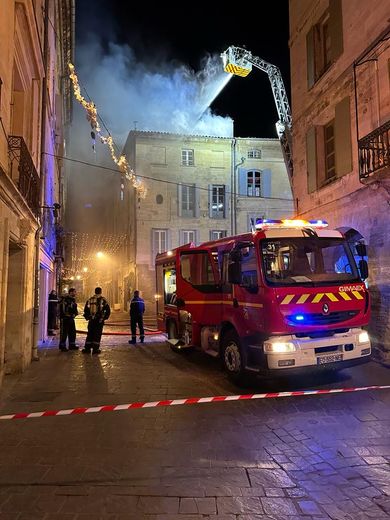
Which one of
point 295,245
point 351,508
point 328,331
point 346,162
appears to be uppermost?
point 346,162

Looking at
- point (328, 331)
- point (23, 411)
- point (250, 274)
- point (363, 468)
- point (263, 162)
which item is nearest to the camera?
point (363, 468)

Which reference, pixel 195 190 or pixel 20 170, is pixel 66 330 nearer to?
pixel 20 170

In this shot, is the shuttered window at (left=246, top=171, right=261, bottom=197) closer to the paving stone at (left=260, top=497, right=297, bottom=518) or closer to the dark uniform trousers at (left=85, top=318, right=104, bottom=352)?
the dark uniform trousers at (left=85, top=318, right=104, bottom=352)

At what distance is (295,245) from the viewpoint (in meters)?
7.32

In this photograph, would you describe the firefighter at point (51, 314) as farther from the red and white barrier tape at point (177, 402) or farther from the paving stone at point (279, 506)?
the paving stone at point (279, 506)

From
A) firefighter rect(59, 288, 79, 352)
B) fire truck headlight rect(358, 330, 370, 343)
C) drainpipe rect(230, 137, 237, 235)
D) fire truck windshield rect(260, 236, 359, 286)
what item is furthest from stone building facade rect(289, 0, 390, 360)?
drainpipe rect(230, 137, 237, 235)

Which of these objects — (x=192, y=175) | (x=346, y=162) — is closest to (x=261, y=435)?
(x=346, y=162)

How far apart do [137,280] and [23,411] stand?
21255mm

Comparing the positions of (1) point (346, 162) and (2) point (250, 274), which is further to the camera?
(1) point (346, 162)

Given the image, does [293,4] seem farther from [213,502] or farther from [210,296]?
[213,502]

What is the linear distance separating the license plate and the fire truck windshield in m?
1.19

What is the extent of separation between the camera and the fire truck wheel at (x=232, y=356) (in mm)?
7273

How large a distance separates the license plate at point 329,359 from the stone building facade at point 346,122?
3050mm

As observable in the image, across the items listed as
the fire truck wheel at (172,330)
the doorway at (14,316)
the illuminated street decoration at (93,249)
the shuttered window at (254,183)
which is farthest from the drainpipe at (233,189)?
the doorway at (14,316)
